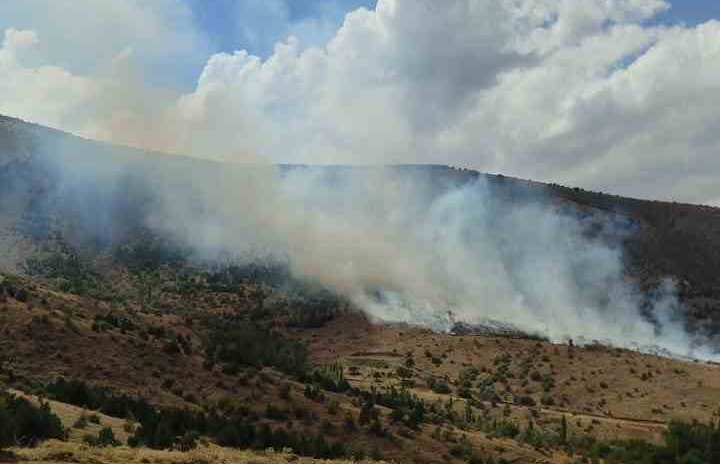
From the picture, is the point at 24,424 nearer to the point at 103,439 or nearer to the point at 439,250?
the point at 103,439

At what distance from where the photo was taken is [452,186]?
4865 inches

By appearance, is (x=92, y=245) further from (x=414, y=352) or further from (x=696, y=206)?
(x=696, y=206)

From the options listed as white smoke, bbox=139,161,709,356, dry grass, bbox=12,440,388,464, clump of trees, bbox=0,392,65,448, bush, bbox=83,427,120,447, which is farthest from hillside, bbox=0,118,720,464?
white smoke, bbox=139,161,709,356

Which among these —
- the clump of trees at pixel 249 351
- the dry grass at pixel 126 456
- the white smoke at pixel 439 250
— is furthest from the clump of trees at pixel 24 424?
the white smoke at pixel 439 250

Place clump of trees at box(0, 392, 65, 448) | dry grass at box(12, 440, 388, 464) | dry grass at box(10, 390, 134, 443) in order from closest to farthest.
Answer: dry grass at box(12, 440, 388, 464)
clump of trees at box(0, 392, 65, 448)
dry grass at box(10, 390, 134, 443)

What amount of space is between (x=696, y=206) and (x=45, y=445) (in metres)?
125

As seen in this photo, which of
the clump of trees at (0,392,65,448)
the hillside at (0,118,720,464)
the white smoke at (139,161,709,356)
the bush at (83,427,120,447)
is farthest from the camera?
the white smoke at (139,161,709,356)

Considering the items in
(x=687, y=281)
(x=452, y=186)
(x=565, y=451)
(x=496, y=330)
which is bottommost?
(x=565, y=451)

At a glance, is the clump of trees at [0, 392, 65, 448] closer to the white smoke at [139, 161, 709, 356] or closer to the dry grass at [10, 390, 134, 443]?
the dry grass at [10, 390, 134, 443]

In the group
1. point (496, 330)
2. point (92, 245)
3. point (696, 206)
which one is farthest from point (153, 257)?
point (696, 206)

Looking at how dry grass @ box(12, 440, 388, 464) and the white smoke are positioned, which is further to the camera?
the white smoke

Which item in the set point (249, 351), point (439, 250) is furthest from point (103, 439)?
point (439, 250)

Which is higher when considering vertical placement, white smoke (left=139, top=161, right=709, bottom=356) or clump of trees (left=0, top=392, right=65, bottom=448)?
white smoke (left=139, top=161, right=709, bottom=356)

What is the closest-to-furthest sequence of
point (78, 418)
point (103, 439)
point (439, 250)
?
point (103, 439), point (78, 418), point (439, 250)
